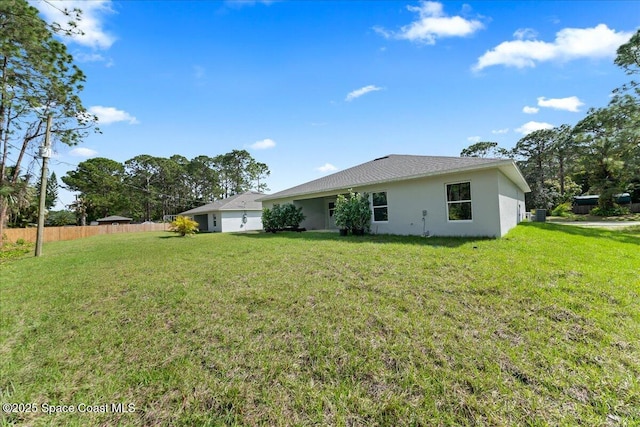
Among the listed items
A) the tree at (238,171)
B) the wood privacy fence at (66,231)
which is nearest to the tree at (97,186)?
the wood privacy fence at (66,231)

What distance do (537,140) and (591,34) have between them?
1336 inches

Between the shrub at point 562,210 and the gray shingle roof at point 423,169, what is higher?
the gray shingle roof at point 423,169

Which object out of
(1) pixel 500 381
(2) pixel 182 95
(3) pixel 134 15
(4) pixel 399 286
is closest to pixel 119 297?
(4) pixel 399 286

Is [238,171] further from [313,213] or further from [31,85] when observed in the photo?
[31,85]

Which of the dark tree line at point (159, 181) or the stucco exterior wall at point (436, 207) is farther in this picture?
the dark tree line at point (159, 181)

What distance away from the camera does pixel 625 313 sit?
3586mm

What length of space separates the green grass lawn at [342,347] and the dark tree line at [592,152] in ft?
51.5

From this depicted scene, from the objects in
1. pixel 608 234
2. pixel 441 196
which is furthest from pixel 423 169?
pixel 608 234

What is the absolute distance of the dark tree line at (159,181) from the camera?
4338 centimetres

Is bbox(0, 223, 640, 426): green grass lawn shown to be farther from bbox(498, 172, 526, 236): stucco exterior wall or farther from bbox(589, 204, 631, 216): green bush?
bbox(589, 204, 631, 216): green bush

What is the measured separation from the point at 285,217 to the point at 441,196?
9.64m

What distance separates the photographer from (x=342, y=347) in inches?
120

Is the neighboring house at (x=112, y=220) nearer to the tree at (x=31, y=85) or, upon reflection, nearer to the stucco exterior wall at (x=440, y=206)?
the tree at (x=31, y=85)

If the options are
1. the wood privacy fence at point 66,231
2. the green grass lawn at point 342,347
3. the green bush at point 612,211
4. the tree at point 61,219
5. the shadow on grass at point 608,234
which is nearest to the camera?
the green grass lawn at point 342,347
